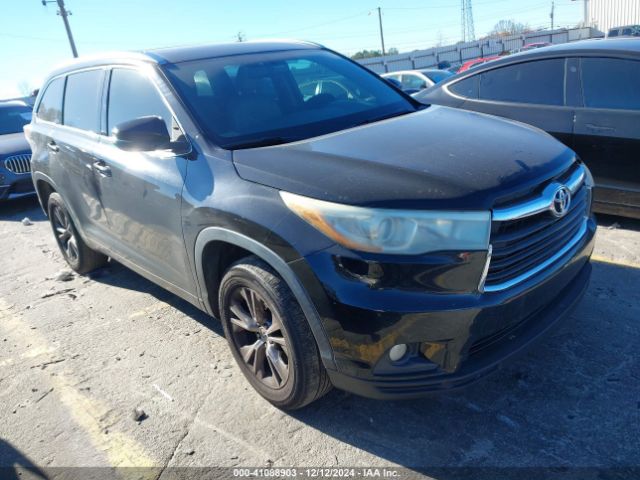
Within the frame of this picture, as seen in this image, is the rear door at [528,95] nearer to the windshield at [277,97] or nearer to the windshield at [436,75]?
the windshield at [277,97]

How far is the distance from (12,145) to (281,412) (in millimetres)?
7594

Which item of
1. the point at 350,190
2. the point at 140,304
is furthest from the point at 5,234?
A: the point at 350,190

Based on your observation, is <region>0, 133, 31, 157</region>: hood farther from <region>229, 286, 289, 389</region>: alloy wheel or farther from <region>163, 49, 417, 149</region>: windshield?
<region>229, 286, 289, 389</region>: alloy wheel

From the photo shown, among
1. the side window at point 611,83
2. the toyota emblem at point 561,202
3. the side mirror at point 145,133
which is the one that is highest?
the side mirror at point 145,133

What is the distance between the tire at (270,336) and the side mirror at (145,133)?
86 centimetres

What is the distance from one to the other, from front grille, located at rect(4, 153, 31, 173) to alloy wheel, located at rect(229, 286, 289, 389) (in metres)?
6.67

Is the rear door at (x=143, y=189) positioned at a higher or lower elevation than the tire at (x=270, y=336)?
higher

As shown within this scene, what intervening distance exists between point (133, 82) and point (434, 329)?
8.43 ft

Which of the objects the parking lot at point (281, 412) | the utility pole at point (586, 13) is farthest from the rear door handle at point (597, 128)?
the utility pole at point (586, 13)

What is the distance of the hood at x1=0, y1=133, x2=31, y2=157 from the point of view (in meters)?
8.18

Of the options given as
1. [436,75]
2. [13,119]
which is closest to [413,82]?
[436,75]

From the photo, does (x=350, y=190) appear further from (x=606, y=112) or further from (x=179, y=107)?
(x=606, y=112)

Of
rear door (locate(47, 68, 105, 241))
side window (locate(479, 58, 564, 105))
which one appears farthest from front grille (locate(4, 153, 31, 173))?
side window (locate(479, 58, 564, 105))

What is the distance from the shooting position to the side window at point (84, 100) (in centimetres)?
398
